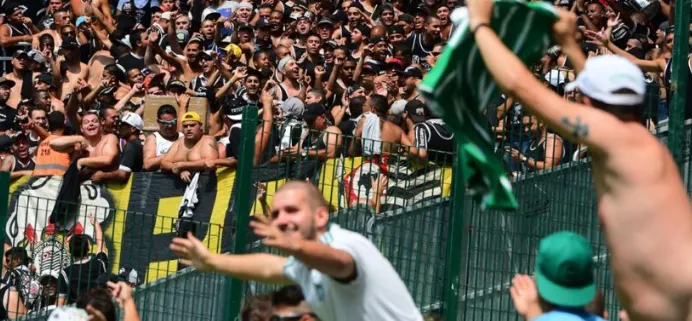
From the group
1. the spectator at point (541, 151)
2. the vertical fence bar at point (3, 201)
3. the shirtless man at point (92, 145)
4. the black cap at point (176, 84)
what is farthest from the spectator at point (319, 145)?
the black cap at point (176, 84)

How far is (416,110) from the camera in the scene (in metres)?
12.9

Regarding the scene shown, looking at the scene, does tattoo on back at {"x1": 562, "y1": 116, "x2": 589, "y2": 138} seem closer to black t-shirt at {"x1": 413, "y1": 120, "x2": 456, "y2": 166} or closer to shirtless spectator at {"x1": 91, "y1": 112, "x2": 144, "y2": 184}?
black t-shirt at {"x1": 413, "y1": 120, "x2": 456, "y2": 166}

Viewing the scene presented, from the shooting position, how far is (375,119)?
454 inches

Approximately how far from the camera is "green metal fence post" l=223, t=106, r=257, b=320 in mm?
8961

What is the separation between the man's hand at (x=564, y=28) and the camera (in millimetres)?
5723

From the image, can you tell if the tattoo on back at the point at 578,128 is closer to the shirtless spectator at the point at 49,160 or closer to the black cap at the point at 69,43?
the shirtless spectator at the point at 49,160

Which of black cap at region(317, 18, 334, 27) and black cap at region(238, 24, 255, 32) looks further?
black cap at region(238, 24, 255, 32)

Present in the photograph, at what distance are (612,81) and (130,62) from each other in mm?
14106

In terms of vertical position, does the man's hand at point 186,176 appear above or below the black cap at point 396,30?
below

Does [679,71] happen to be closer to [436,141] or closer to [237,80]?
[436,141]

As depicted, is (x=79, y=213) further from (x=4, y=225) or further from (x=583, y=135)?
(x=583, y=135)

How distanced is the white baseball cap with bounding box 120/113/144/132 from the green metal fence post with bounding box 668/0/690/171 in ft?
24.0

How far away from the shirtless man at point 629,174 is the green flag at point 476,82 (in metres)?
0.32

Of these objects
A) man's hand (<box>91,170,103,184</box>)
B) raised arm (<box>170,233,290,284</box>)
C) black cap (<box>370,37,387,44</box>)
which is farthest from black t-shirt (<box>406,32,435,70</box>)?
raised arm (<box>170,233,290,284</box>)
